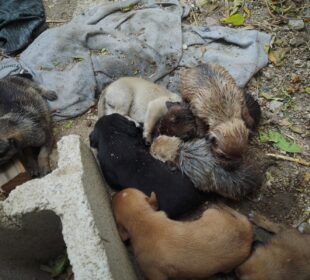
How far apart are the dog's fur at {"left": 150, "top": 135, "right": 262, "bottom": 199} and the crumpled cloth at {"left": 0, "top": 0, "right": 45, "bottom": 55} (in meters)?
2.91

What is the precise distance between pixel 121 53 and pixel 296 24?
2646 mm

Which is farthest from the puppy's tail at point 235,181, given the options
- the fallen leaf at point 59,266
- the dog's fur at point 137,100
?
the fallen leaf at point 59,266

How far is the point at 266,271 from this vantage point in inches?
176

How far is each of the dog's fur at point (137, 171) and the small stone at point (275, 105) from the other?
168cm

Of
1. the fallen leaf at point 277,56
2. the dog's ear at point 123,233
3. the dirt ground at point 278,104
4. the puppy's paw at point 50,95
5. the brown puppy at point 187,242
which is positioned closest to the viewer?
the brown puppy at point 187,242

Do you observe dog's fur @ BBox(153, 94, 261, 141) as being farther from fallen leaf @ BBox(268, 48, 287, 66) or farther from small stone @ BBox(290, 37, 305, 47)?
small stone @ BBox(290, 37, 305, 47)

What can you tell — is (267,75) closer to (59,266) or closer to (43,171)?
(43,171)

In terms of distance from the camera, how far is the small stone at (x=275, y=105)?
6246mm

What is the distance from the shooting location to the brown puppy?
4363mm

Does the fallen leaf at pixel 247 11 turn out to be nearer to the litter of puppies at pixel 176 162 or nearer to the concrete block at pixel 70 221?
the litter of puppies at pixel 176 162

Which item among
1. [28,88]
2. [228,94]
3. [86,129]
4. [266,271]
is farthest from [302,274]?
[28,88]

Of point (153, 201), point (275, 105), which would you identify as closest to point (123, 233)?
point (153, 201)

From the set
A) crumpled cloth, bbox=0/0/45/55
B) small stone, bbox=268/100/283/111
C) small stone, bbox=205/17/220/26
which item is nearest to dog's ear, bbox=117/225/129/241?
small stone, bbox=268/100/283/111

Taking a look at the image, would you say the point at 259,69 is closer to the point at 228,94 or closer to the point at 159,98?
the point at 228,94
